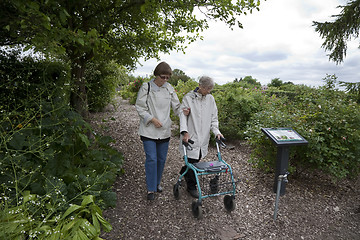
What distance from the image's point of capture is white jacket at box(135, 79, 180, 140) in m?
3.12

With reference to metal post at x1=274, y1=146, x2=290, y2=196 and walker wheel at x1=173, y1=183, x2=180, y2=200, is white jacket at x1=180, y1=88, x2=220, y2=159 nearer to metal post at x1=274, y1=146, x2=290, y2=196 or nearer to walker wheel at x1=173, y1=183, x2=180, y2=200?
walker wheel at x1=173, y1=183, x2=180, y2=200

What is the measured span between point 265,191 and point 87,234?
307 centimetres

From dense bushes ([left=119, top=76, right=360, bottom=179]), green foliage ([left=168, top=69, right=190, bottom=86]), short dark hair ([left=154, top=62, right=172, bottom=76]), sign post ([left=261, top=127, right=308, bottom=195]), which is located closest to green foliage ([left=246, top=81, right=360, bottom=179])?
dense bushes ([left=119, top=76, right=360, bottom=179])

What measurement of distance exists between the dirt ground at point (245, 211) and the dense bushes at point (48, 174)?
1.90ft

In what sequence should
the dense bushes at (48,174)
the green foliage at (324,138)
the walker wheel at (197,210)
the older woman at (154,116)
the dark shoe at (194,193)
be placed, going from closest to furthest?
the dense bushes at (48,174), the walker wheel at (197,210), the older woman at (154,116), the dark shoe at (194,193), the green foliage at (324,138)

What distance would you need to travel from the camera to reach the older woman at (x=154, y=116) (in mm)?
3101

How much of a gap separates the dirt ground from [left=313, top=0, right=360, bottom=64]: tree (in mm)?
6255

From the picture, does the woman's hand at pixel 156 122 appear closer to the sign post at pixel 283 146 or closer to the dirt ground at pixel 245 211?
the dirt ground at pixel 245 211

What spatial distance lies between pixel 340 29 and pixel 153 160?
899cm

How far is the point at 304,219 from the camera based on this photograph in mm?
3336

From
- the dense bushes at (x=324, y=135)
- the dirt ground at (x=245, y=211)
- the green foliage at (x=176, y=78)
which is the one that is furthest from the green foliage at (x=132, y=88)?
the dense bushes at (x=324, y=135)

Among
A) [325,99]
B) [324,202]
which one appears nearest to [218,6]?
[325,99]

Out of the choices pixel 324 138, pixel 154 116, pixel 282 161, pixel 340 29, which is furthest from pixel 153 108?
pixel 340 29

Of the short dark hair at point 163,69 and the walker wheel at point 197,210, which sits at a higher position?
the short dark hair at point 163,69
